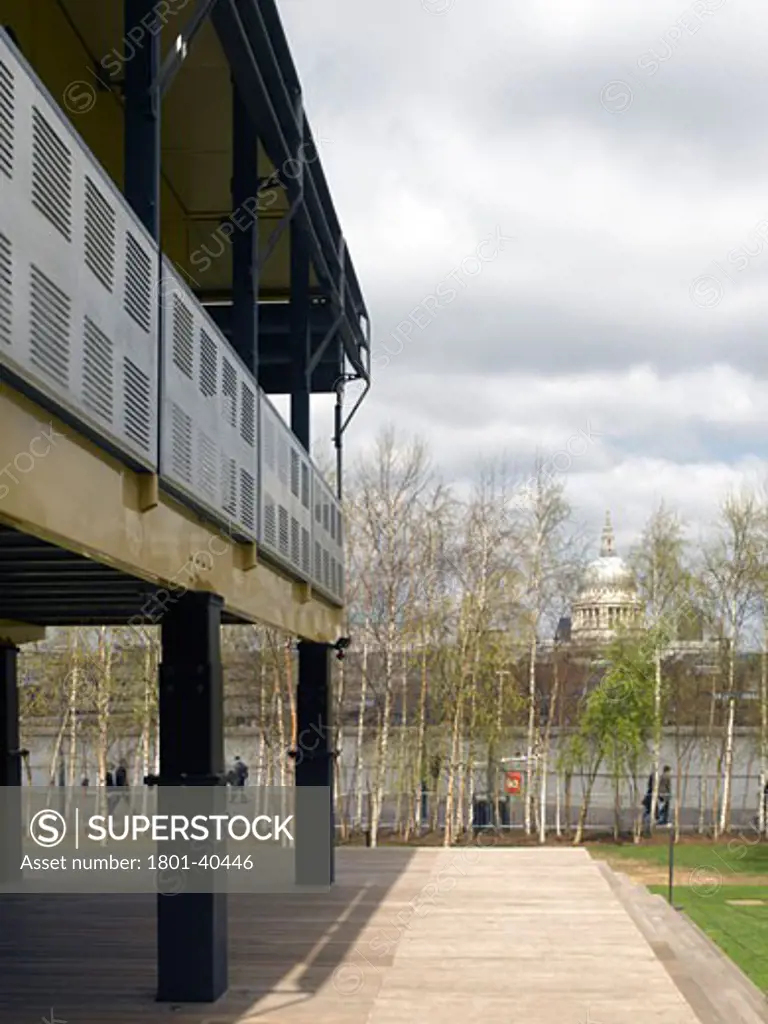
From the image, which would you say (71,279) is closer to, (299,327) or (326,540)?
(299,327)

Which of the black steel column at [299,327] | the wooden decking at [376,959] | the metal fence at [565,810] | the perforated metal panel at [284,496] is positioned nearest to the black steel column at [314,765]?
the wooden decking at [376,959]

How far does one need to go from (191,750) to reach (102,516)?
295 centimetres

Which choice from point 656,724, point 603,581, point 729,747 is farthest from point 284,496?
point 603,581

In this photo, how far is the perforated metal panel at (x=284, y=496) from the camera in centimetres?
1026

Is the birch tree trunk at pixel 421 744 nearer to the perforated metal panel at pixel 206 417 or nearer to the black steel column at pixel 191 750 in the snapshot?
the perforated metal panel at pixel 206 417

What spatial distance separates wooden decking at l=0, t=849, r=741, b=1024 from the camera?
28.2 ft

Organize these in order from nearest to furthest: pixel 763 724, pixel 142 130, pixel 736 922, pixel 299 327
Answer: pixel 142 130, pixel 299 327, pixel 736 922, pixel 763 724

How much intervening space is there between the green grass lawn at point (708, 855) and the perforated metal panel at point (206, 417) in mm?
17633

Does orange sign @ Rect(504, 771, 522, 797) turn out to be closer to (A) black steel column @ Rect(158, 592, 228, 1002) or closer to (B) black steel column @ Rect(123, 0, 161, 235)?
(A) black steel column @ Rect(158, 592, 228, 1002)

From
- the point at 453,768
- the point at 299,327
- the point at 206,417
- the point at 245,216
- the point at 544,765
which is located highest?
the point at 245,216

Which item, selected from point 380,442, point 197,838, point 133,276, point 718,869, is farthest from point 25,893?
point 380,442

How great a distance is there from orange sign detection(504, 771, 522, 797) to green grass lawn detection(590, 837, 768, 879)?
2.37m

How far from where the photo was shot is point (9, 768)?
15.1 metres

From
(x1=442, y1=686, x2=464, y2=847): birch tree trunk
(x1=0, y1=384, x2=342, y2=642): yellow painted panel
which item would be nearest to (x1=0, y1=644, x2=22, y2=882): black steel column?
(x1=0, y1=384, x2=342, y2=642): yellow painted panel
